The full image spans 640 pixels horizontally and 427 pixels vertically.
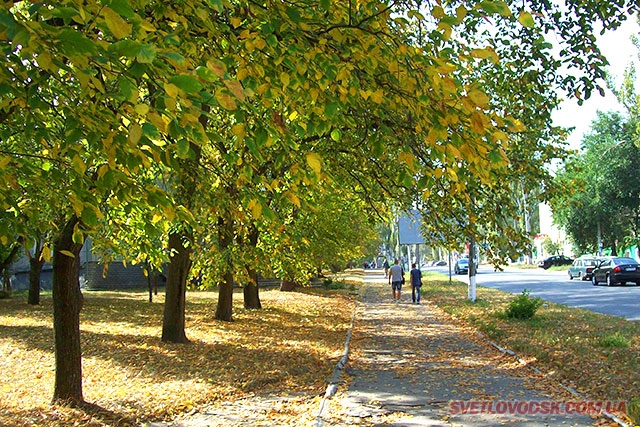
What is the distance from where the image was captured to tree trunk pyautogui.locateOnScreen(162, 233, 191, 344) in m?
12.8

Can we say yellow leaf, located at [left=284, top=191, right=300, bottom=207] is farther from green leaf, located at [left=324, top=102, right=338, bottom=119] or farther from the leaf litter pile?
the leaf litter pile

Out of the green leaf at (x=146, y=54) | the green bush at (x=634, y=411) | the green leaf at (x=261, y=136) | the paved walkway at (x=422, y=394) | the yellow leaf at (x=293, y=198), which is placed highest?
the green leaf at (x=146, y=54)

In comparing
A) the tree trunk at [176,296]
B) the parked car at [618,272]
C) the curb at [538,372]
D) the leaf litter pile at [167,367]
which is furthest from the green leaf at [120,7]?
the parked car at [618,272]

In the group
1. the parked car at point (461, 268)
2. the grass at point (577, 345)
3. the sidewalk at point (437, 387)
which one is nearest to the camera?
the sidewalk at point (437, 387)

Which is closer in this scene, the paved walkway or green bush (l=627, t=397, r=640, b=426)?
green bush (l=627, t=397, r=640, b=426)

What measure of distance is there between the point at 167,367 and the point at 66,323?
2790mm

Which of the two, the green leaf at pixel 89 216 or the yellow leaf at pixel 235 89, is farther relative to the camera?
the green leaf at pixel 89 216

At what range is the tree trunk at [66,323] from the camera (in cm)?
769

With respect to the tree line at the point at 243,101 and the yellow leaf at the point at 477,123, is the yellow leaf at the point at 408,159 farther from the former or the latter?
the yellow leaf at the point at 477,123

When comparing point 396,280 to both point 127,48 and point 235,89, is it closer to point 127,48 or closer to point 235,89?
point 235,89

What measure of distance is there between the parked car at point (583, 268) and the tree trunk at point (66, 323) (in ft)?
119

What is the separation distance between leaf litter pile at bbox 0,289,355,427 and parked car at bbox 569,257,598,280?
84.3 feet

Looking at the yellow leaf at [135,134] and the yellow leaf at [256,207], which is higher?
the yellow leaf at [135,134]

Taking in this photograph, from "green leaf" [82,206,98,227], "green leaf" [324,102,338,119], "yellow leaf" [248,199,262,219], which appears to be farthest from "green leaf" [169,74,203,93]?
"green leaf" [324,102,338,119]
